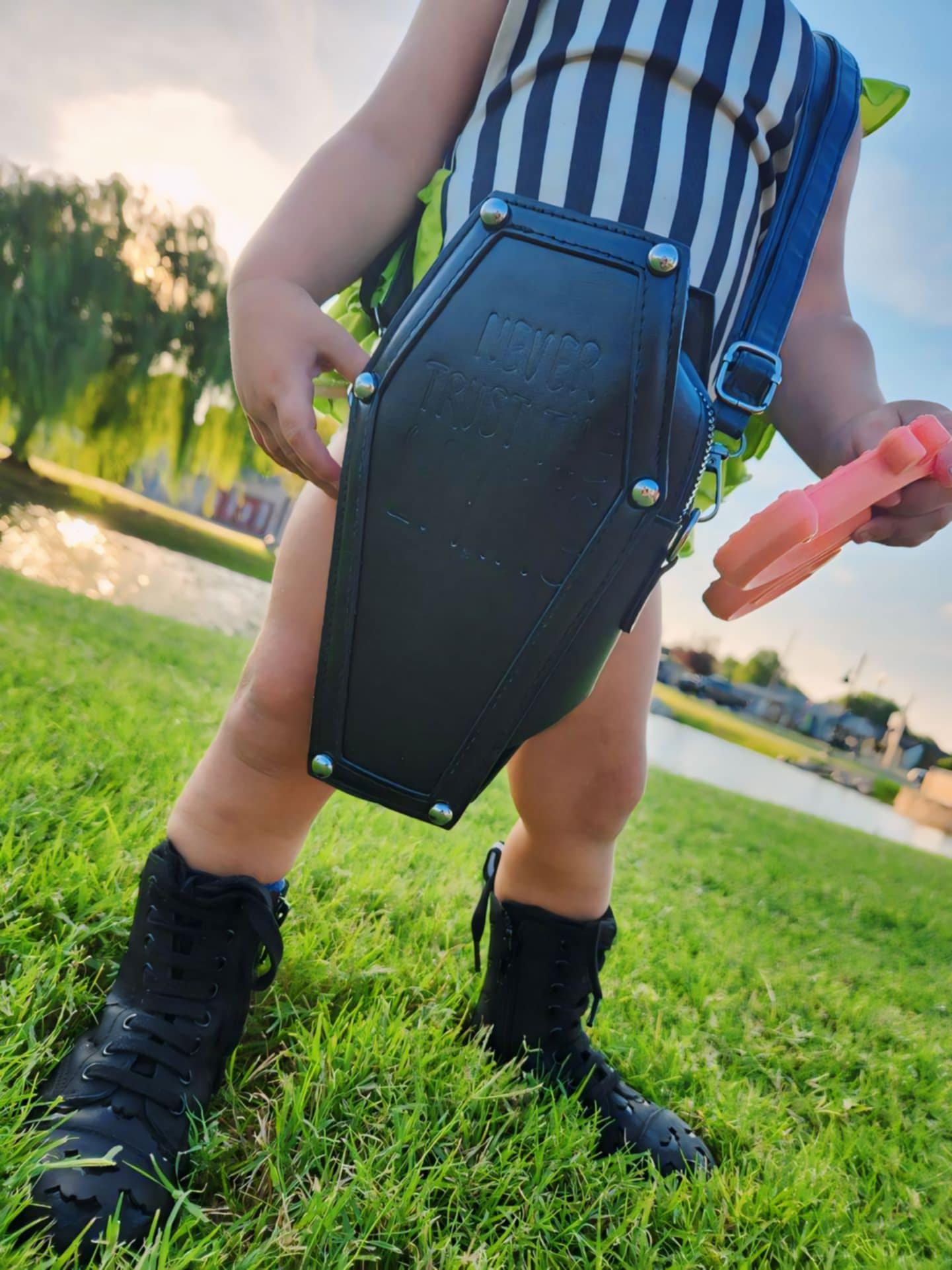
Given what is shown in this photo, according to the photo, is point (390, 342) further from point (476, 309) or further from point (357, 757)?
point (357, 757)

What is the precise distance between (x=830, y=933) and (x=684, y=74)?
2.94 meters

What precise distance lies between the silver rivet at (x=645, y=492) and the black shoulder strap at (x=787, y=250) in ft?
0.72

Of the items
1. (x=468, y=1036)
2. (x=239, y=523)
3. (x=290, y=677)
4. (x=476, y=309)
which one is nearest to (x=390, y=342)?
(x=476, y=309)

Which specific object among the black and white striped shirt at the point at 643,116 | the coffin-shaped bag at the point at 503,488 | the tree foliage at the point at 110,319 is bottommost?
the coffin-shaped bag at the point at 503,488

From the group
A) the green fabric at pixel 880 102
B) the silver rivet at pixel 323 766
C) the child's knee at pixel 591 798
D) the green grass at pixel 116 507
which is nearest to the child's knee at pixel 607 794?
the child's knee at pixel 591 798

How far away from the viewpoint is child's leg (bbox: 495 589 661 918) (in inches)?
42.0

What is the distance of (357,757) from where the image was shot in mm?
891

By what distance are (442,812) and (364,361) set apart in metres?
0.47

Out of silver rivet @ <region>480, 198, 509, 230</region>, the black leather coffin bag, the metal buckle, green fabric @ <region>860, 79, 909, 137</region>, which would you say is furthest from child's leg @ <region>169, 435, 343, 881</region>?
green fabric @ <region>860, 79, 909, 137</region>

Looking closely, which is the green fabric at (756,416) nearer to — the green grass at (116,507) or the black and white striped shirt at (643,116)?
the black and white striped shirt at (643,116)

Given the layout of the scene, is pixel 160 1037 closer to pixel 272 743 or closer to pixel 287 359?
pixel 272 743

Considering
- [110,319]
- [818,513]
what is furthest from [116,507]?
[818,513]

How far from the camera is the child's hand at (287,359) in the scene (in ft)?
2.63

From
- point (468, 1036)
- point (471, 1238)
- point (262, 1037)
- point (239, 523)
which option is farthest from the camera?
point (239, 523)
